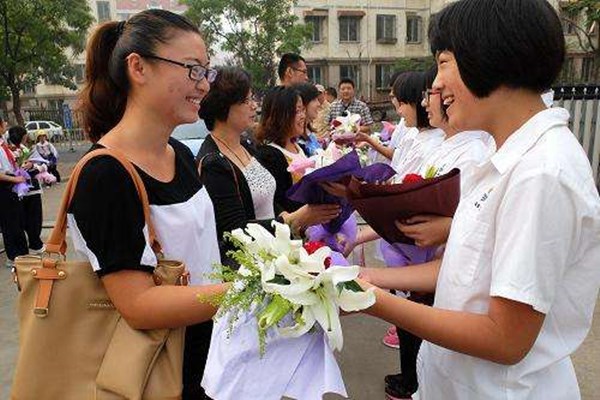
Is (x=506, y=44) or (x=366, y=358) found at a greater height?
(x=506, y=44)

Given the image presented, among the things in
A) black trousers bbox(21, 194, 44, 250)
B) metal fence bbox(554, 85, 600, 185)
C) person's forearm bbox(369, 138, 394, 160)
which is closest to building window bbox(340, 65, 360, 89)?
metal fence bbox(554, 85, 600, 185)

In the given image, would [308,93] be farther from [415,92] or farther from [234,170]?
[234,170]

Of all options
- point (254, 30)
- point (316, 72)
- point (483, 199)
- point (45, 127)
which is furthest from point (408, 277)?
point (316, 72)

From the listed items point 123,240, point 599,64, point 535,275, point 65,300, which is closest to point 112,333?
point 65,300

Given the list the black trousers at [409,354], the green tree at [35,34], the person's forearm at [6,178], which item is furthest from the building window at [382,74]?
the black trousers at [409,354]

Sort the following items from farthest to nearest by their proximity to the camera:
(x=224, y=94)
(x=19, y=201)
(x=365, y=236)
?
(x=19, y=201), (x=224, y=94), (x=365, y=236)

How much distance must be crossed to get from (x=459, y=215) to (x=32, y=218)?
6260 millimetres

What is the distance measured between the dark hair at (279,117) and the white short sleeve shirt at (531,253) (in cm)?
218

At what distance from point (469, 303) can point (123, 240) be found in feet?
2.91

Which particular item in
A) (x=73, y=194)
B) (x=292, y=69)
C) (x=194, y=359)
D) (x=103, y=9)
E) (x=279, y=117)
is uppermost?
(x=103, y=9)

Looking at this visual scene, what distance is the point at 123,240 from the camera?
4.23ft

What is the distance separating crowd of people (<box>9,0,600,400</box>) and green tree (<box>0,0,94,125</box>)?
471 inches

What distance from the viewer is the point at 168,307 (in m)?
1.30

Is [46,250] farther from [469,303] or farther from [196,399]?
[469,303]
